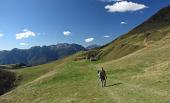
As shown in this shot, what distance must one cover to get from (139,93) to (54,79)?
33.6 metres

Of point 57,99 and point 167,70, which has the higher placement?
point 167,70

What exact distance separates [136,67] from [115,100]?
3039 cm

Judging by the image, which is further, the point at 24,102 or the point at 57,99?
the point at 24,102

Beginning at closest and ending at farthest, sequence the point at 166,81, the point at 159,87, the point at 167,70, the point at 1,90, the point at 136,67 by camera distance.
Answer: the point at 159,87
the point at 166,81
the point at 167,70
the point at 136,67
the point at 1,90

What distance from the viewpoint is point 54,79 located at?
69.2 metres

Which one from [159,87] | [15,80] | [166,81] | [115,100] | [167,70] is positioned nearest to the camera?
[115,100]

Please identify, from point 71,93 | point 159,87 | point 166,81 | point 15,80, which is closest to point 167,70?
point 166,81

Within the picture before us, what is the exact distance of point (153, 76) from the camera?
4875 centimetres

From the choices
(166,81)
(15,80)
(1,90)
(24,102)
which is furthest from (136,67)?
(15,80)

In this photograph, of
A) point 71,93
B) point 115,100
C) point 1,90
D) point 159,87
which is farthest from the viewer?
point 1,90

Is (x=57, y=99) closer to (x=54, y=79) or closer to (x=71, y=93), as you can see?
(x=71, y=93)

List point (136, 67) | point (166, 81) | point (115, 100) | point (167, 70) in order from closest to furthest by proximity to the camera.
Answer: point (115, 100) → point (166, 81) → point (167, 70) → point (136, 67)

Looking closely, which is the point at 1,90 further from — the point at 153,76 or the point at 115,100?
the point at 115,100

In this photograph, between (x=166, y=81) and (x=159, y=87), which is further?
(x=166, y=81)
